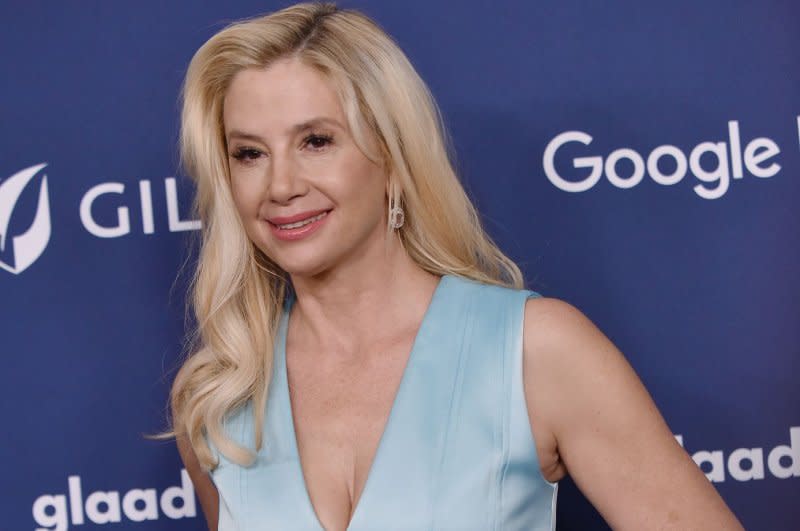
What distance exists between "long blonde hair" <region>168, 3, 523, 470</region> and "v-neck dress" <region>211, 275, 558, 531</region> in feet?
0.24

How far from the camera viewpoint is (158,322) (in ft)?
8.10

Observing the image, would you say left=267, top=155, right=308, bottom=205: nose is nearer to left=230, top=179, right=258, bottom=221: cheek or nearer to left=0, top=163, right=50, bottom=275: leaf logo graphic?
left=230, top=179, right=258, bottom=221: cheek

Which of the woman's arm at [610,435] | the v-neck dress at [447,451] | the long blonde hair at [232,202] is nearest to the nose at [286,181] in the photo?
the long blonde hair at [232,202]

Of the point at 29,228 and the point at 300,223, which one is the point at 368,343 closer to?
the point at 300,223

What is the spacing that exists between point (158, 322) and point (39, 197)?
35 cm

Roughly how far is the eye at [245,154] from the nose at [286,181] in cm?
8

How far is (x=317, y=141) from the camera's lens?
1981 millimetres

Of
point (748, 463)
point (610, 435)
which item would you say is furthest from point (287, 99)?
point (748, 463)

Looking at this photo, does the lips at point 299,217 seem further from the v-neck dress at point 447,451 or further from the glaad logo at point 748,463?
the glaad logo at point 748,463

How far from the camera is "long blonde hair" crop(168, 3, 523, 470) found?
6.59ft

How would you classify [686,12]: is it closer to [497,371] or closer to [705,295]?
[705,295]

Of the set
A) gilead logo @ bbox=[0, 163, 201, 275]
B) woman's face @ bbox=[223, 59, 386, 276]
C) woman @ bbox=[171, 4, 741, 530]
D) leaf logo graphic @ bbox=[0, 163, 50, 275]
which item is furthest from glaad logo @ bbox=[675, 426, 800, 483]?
leaf logo graphic @ bbox=[0, 163, 50, 275]

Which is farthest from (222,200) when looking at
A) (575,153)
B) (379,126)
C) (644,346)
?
(644,346)

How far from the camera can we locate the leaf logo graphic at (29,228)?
241cm
